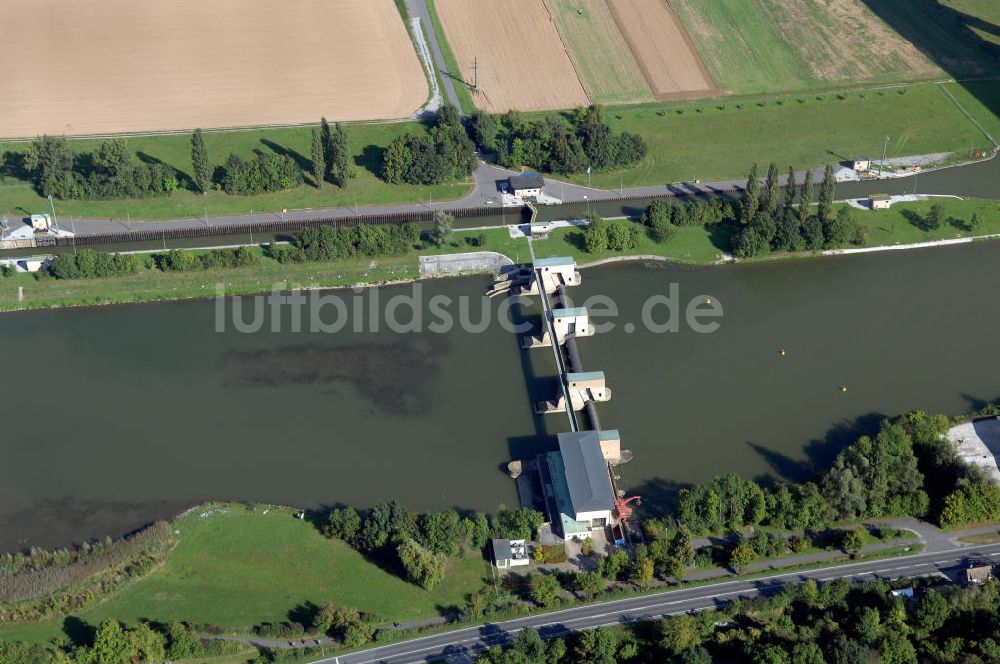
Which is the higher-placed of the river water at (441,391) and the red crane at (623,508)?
the river water at (441,391)

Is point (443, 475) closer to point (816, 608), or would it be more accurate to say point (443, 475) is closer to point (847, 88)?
point (816, 608)

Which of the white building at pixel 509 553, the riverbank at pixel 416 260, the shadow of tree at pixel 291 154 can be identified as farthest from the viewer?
the shadow of tree at pixel 291 154

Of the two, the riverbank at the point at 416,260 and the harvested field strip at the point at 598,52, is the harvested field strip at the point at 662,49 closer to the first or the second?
the harvested field strip at the point at 598,52

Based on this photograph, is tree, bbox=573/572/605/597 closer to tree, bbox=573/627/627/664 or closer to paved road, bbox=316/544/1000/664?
paved road, bbox=316/544/1000/664

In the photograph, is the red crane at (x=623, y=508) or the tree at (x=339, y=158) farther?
the tree at (x=339, y=158)

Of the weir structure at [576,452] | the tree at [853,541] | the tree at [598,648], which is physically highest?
the weir structure at [576,452]

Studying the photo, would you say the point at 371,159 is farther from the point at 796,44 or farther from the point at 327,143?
the point at 796,44

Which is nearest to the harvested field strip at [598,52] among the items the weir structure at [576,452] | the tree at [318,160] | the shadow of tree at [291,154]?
the tree at [318,160]
